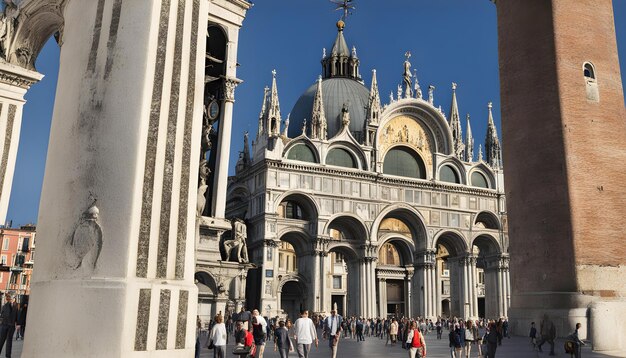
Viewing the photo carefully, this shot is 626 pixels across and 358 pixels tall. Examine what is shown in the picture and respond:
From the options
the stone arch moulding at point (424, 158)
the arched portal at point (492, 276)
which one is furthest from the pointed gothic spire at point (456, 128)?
the arched portal at point (492, 276)

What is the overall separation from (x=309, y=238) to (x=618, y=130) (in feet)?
87.7

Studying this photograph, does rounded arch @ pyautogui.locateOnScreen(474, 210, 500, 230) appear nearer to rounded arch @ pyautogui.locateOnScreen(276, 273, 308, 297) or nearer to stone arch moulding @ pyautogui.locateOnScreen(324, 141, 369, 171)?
stone arch moulding @ pyautogui.locateOnScreen(324, 141, 369, 171)

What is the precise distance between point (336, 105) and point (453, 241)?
16156 mm

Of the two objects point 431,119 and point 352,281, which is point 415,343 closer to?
point 352,281

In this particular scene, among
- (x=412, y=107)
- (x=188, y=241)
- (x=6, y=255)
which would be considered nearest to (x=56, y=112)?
(x=188, y=241)

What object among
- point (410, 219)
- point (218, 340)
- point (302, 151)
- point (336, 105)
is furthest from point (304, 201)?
point (218, 340)

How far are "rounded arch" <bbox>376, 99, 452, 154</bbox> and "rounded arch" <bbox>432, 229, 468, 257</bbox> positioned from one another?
6.93 metres

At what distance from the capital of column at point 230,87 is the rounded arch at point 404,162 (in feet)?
107

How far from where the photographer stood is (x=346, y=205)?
141ft

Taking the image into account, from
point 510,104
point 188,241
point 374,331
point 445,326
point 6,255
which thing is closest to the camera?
point 188,241

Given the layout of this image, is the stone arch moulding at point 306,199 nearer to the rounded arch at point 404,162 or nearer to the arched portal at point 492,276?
the rounded arch at point 404,162

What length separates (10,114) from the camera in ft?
40.3

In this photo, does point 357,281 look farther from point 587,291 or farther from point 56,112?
point 56,112

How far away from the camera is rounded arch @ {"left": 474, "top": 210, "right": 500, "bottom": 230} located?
49.1 m
